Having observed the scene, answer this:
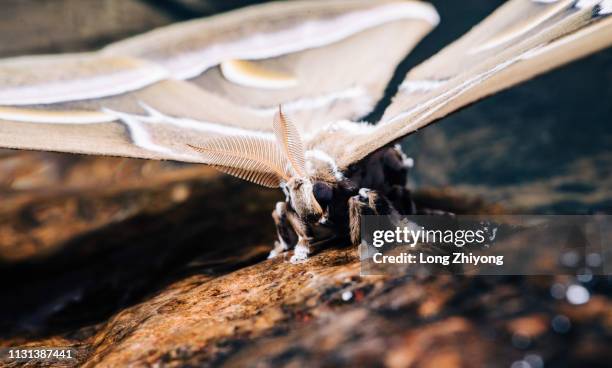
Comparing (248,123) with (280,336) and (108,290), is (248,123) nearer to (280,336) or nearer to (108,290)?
(108,290)

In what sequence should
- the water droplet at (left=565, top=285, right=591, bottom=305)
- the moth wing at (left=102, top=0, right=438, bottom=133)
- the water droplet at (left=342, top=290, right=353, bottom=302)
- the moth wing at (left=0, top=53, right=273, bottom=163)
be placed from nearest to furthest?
the water droplet at (left=565, top=285, right=591, bottom=305) → the water droplet at (left=342, top=290, right=353, bottom=302) → the moth wing at (left=0, top=53, right=273, bottom=163) → the moth wing at (left=102, top=0, right=438, bottom=133)

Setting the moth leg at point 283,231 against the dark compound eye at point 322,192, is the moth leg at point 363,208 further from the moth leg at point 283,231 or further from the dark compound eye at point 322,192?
the moth leg at point 283,231

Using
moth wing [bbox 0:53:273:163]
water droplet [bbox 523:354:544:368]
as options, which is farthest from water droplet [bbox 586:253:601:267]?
moth wing [bbox 0:53:273:163]

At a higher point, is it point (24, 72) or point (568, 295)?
point (24, 72)

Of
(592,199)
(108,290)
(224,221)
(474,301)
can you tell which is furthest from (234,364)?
(592,199)

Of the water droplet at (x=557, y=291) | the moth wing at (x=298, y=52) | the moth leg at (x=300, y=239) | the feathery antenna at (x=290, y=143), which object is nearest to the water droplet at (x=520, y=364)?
the water droplet at (x=557, y=291)

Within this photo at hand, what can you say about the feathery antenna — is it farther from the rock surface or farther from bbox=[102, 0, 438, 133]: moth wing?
bbox=[102, 0, 438, 133]: moth wing

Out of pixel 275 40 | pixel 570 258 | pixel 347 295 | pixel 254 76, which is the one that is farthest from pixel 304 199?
pixel 275 40
